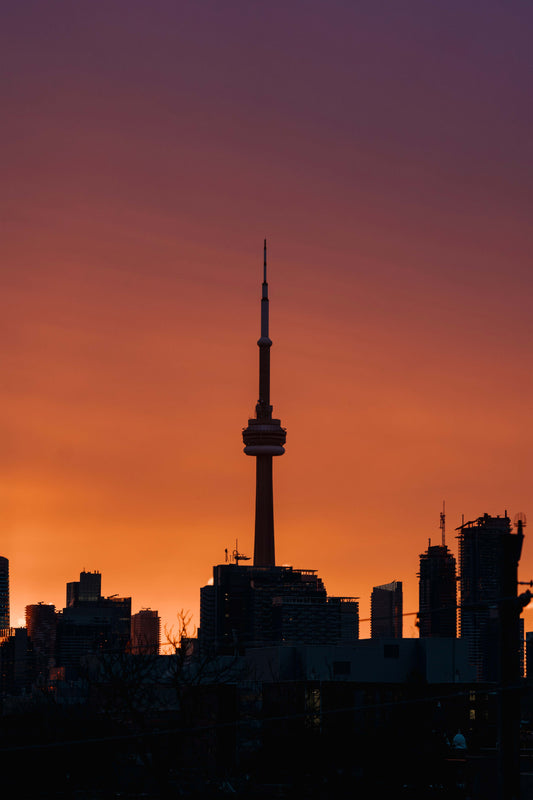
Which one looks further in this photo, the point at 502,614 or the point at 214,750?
the point at 214,750

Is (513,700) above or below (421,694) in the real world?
above

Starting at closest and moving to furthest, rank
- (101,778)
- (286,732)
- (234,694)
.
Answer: (101,778) → (286,732) → (234,694)

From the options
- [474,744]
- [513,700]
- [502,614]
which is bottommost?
[474,744]

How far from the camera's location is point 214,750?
128 meters

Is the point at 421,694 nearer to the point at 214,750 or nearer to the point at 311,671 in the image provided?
the point at 311,671

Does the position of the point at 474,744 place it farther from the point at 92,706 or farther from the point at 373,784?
the point at 373,784

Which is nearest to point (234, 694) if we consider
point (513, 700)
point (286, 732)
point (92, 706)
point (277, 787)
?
point (286, 732)

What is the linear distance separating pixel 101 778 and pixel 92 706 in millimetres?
31984

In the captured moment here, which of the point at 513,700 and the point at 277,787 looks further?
the point at 277,787

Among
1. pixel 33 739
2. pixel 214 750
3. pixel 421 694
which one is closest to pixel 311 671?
pixel 421 694

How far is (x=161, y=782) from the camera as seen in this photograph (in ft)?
239

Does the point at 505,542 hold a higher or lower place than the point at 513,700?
higher

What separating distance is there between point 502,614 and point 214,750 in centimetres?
9810

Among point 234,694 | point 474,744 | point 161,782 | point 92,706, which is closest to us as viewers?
point 161,782
